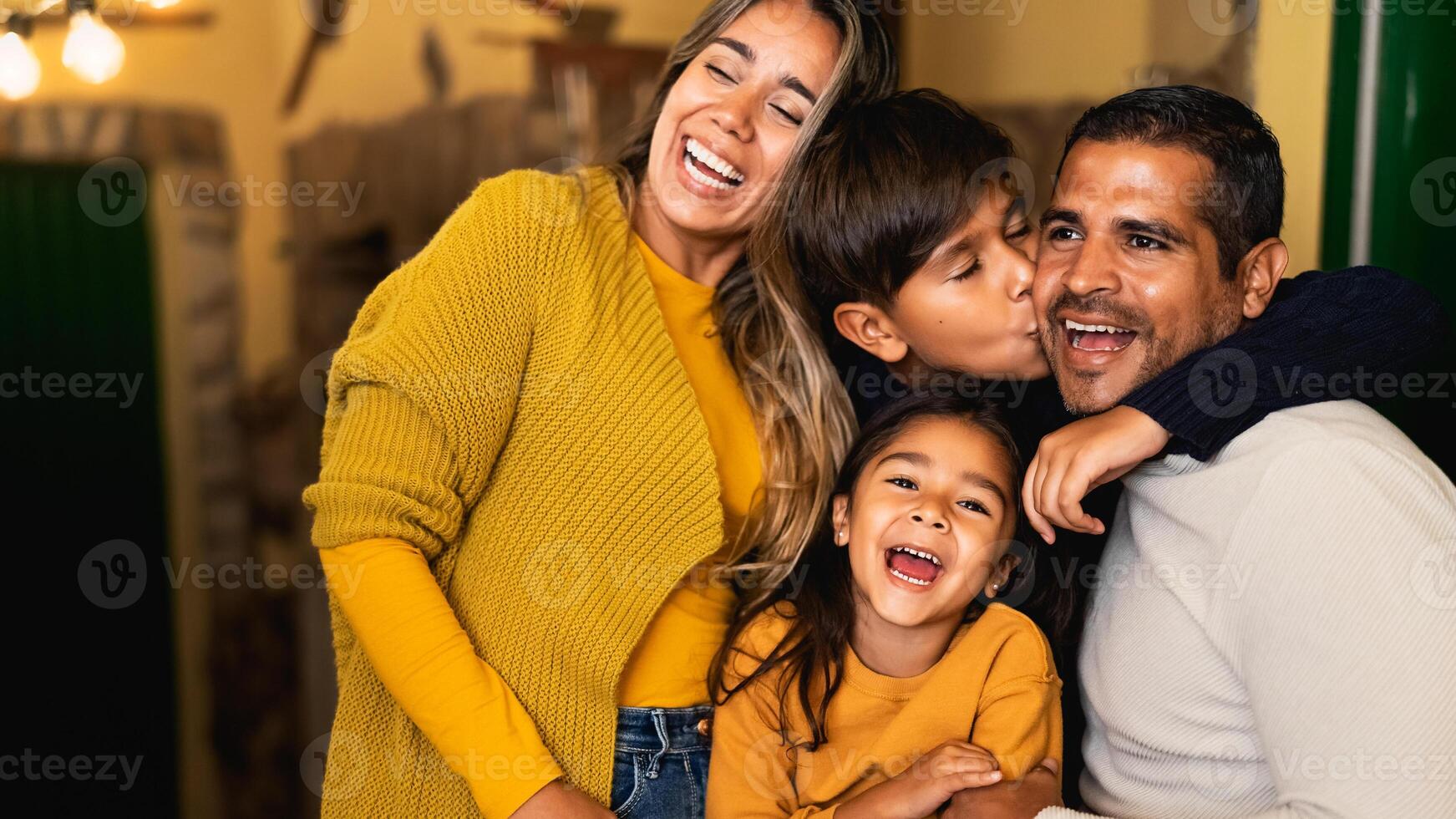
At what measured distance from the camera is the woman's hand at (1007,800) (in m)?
1.38

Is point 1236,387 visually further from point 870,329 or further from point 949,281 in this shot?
point 870,329

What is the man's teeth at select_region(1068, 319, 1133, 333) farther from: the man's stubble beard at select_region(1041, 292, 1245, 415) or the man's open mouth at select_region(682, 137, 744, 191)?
the man's open mouth at select_region(682, 137, 744, 191)

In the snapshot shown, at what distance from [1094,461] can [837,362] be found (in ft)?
2.36

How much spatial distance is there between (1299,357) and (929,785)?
628 mm

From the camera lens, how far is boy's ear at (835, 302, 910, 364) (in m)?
1.82

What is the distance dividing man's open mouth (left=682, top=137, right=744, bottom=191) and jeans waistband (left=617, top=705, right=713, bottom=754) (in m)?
0.73

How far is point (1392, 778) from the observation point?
1.10m

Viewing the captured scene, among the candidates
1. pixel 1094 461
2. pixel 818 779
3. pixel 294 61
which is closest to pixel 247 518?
pixel 294 61
